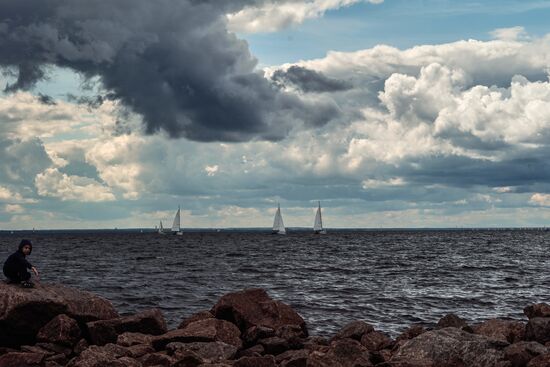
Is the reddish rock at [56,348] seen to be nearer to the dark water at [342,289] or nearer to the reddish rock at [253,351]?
the reddish rock at [253,351]

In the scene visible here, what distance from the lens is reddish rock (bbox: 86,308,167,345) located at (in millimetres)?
20812

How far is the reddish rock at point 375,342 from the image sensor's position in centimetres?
2092

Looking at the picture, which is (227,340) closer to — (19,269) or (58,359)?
(58,359)

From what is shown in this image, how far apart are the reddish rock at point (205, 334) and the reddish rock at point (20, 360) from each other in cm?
343

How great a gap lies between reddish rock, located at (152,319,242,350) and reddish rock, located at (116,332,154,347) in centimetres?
40

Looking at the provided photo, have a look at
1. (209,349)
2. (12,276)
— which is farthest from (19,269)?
(209,349)

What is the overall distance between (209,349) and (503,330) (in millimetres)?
10244

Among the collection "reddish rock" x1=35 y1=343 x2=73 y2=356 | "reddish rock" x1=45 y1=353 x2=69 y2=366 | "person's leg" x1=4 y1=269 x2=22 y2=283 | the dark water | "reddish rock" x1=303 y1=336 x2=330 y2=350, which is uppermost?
"person's leg" x1=4 y1=269 x2=22 y2=283

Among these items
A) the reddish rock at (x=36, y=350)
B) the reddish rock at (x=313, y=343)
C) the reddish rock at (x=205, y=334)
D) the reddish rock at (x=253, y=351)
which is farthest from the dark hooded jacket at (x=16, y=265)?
the reddish rock at (x=313, y=343)

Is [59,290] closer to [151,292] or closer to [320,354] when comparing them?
[320,354]

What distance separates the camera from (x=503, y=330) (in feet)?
72.5

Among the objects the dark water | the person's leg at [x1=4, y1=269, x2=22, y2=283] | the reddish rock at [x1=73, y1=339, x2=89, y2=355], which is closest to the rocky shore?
the reddish rock at [x1=73, y1=339, x2=89, y2=355]

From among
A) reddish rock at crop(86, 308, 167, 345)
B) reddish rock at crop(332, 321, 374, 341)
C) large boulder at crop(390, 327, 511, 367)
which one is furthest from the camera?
reddish rock at crop(332, 321, 374, 341)

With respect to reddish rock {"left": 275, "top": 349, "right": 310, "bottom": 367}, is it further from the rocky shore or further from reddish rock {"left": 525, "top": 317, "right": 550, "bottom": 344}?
reddish rock {"left": 525, "top": 317, "right": 550, "bottom": 344}
